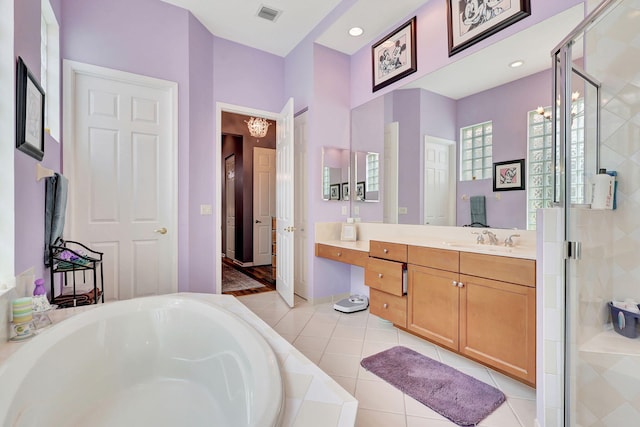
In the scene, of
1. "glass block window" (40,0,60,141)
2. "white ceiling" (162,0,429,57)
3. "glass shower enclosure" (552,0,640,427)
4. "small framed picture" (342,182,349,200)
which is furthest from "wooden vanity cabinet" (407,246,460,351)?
"glass block window" (40,0,60,141)

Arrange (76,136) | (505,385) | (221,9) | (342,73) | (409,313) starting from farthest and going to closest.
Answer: (342,73) < (221,9) < (76,136) < (409,313) < (505,385)

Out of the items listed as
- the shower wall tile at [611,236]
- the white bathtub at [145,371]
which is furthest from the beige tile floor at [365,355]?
the white bathtub at [145,371]

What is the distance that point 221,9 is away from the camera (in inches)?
112

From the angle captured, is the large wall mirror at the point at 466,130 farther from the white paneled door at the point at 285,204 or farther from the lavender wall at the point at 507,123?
the white paneled door at the point at 285,204

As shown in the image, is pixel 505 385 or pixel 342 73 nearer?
pixel 505 385

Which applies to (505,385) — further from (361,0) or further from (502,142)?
(361,0)

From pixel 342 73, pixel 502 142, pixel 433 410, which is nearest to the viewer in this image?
pixel 433 410

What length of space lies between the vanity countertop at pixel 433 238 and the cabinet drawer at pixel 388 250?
0.05 m

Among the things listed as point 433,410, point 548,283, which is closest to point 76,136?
point 433,410

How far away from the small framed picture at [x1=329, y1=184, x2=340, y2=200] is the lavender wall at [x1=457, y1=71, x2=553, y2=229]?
142cm

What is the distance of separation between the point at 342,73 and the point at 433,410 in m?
3.25

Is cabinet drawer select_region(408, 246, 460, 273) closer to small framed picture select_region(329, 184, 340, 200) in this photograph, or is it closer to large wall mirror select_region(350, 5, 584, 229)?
large wall mirror select_region(350, 5, 584, 229)

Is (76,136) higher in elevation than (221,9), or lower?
Result: lower

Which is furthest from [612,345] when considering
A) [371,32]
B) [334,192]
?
[371,32]
